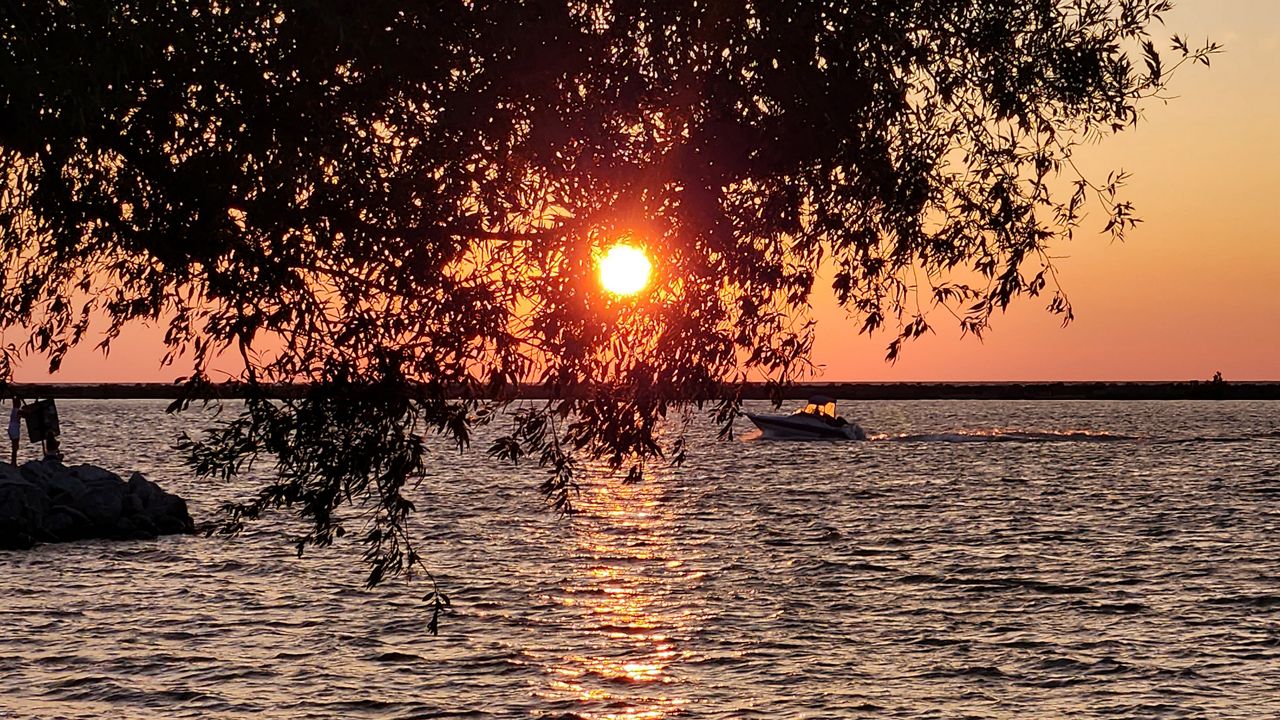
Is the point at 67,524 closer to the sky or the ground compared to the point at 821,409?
closer to the ground

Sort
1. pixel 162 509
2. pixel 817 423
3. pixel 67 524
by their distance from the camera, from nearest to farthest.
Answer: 1. pixel 67 524
2. pixel 162 509
3. pixel 817 423

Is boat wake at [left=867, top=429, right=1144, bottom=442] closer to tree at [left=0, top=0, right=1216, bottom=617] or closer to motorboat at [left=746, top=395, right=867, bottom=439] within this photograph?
motorboat at [left=746, top=395, right=867, bottom=439]

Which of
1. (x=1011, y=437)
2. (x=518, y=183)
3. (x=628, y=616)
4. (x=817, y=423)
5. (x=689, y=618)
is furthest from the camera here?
(x=1011, y=437)

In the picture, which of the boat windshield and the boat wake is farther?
the boat wake

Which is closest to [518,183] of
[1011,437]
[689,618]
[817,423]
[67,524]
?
[689,618]

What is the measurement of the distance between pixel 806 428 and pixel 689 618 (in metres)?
84.3

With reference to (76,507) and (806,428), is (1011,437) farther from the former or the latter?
(76,507)

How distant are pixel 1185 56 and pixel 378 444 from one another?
318 inches

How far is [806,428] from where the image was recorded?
115875 millimetres

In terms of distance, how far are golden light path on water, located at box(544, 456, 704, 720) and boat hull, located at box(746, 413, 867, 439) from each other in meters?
56.1

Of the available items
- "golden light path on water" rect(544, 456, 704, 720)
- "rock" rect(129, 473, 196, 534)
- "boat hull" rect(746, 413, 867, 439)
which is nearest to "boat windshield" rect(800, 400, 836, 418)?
"boat hull" rect(746, 413, 867, 439)

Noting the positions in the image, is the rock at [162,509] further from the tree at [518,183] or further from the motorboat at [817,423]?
the motorboat at [817,423]

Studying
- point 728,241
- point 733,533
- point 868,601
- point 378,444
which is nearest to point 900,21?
point 728,241

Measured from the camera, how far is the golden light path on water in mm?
24266
